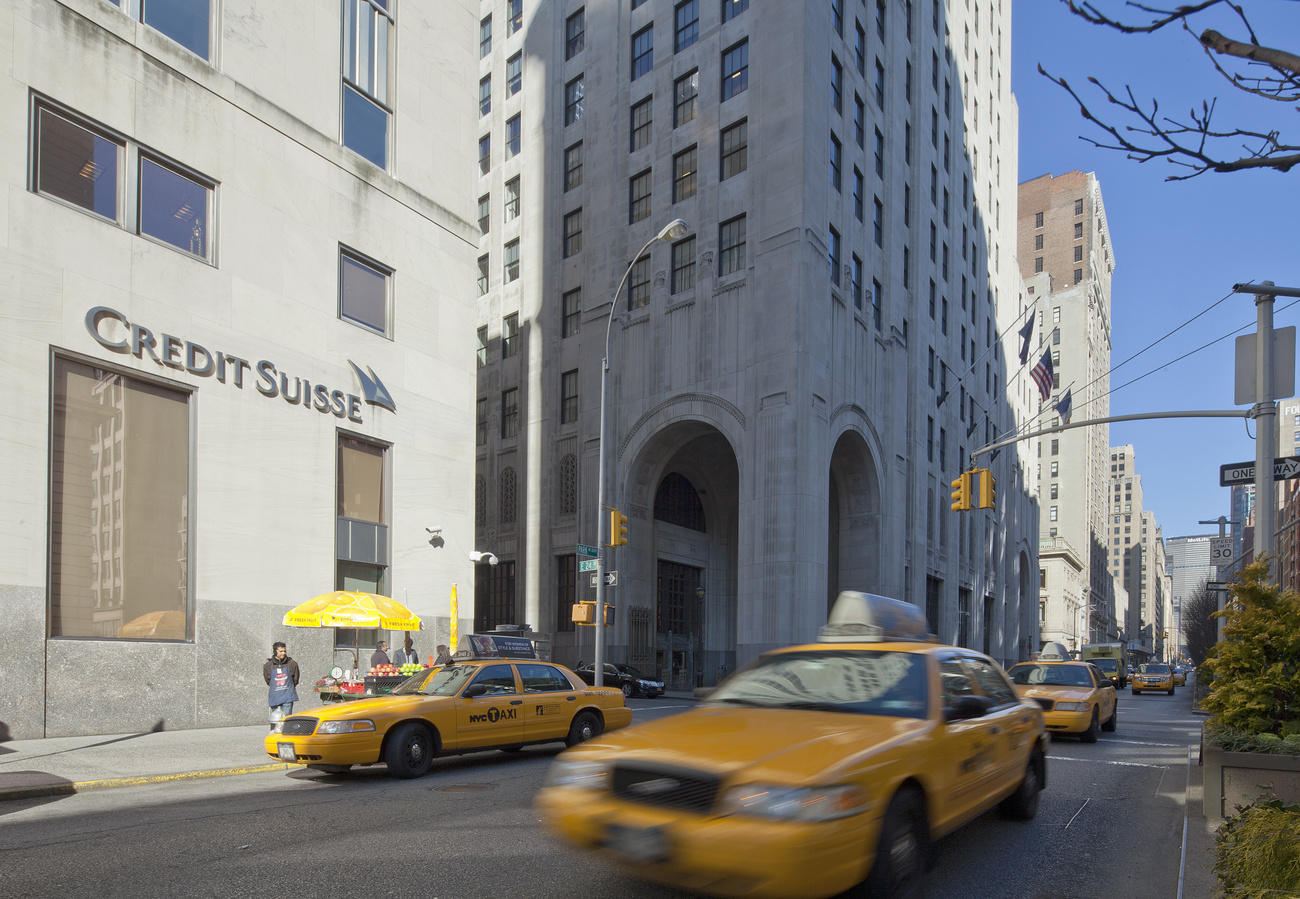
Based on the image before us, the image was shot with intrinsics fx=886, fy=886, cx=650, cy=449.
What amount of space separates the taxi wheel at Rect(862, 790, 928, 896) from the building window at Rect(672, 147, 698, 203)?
1286 inches

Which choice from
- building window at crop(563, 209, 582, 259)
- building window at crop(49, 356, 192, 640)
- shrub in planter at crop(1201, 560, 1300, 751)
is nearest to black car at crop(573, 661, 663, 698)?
building window at crop(49, 356, 192, 640)

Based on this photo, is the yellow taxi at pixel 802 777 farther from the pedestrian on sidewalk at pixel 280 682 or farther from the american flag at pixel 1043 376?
the american flag at pixel 1043 376

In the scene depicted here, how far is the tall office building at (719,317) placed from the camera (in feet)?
106

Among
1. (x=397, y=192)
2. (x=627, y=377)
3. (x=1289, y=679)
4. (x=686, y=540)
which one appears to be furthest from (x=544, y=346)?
(x=1289, y=679)

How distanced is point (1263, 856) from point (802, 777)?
97.7 inches

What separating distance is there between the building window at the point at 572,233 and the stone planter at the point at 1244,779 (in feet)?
120

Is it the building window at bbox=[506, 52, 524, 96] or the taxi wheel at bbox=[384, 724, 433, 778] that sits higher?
the building window at bbox=[506, 52, 524, 96]

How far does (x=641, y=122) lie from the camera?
38.3 m

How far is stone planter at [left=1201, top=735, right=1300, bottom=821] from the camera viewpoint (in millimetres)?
7062

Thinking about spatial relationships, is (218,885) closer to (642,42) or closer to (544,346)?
(544,346)

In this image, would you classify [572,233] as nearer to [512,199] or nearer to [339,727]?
[512,199]

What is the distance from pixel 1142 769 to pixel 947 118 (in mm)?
45723

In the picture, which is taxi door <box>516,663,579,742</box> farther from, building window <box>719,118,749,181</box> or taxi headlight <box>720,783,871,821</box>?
building window <box>719,118,749,181</box>

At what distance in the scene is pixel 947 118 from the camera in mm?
50156
